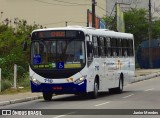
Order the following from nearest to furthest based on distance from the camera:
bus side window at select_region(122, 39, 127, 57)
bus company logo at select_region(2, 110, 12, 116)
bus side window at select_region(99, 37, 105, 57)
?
bus company logo at select_region(2, 110, 12, 116), bus side window at select_region(99, 37, 105, 57), bus side window at select_region(122, 39, 127, 57)

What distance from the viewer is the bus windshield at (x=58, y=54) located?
77.2ft

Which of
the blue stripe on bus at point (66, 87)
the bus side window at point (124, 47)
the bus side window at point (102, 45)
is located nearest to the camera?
the blue stripe on bus at point (66, 87)

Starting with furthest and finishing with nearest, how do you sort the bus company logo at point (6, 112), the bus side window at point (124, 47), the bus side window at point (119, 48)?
the bus side window at point (124, 47) < the bus side window at point (119, 48) < the bus company logo at point (6, 112)

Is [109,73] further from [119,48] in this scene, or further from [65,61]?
[65,61]

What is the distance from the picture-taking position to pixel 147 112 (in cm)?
1769

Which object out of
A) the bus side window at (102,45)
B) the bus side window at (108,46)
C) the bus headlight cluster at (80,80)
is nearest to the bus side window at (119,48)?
the bus side window at (108,46)

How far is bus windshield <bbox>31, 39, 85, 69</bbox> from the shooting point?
2353 cm

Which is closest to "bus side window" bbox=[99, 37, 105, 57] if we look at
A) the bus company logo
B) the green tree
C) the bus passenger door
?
the bus passenger door

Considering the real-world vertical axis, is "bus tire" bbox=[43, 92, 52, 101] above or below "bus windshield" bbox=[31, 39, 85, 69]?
below

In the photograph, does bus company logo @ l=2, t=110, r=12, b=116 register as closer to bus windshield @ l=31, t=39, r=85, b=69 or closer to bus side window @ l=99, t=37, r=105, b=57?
bus windshield @ l=31, t=39, r=85, b=69

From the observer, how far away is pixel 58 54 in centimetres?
2364

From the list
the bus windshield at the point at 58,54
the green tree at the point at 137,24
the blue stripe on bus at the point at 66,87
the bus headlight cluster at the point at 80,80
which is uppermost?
the green tree at the point at 137,24

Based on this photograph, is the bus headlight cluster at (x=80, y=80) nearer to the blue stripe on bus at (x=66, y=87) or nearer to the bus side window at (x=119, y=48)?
the blue stripe on bus at (x=66, y=87)

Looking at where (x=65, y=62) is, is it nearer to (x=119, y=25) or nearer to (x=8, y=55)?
(x=8, y=55)
